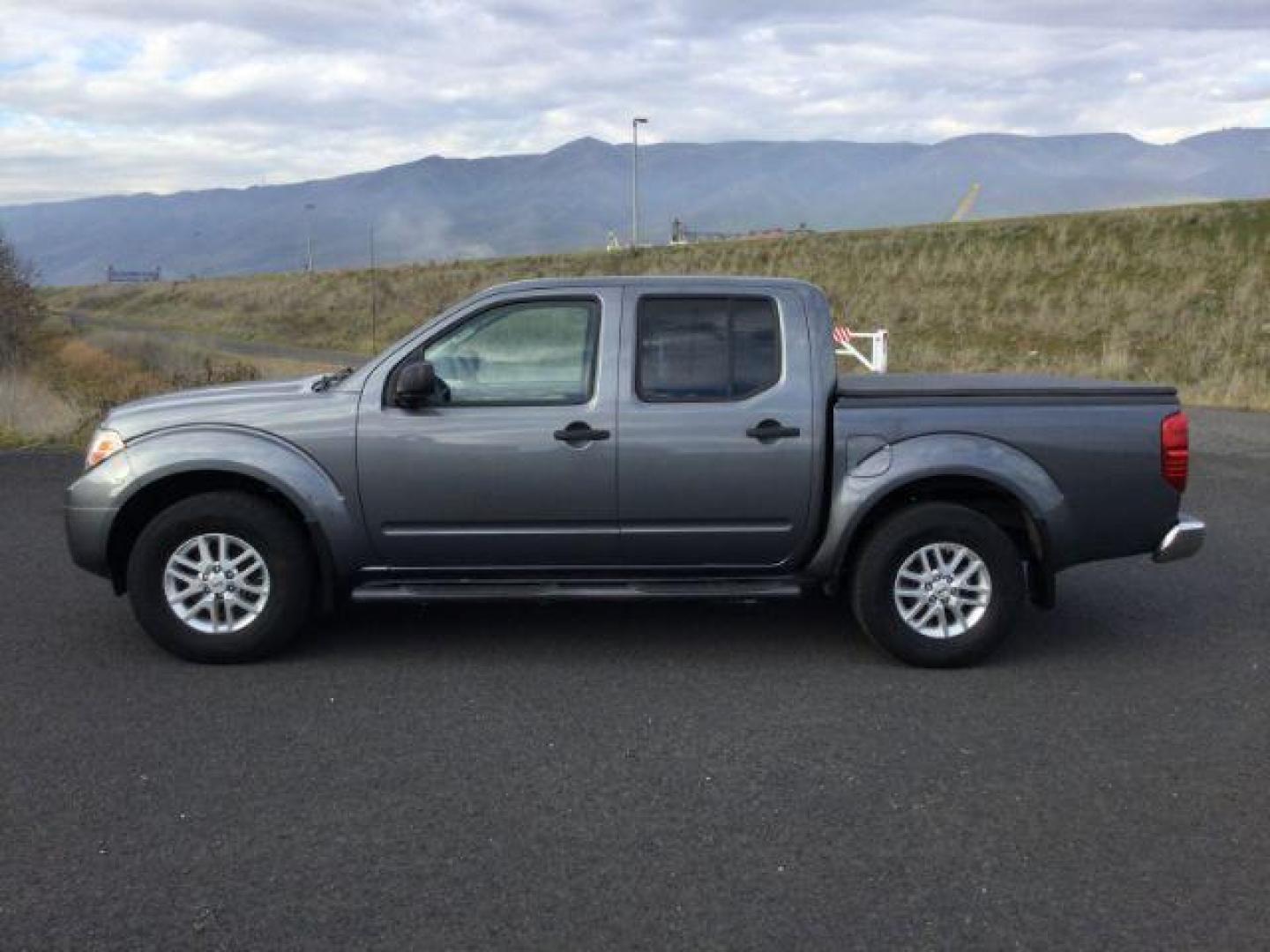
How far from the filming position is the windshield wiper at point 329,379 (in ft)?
20.9

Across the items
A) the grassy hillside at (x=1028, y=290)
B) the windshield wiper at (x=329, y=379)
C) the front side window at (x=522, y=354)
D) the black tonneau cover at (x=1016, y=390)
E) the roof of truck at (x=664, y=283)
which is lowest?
the grassy hillside at (x=1028, y=290)

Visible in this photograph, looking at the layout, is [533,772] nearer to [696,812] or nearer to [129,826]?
[696,812]

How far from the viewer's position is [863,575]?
237 inches

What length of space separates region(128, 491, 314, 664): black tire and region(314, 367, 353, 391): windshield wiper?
0.66 meters

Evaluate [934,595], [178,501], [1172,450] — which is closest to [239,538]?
[178,501]

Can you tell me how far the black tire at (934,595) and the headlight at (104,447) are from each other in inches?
137

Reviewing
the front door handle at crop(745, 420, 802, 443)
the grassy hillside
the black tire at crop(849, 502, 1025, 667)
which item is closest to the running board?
the black tire at crop(849, 502, 1025, 667)

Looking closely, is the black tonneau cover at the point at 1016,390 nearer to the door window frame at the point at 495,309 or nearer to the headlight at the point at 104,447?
the door window frame at the point at 495,309

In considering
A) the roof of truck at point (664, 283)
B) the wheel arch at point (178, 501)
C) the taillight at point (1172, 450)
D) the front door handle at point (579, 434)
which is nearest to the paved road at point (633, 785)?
the wheel arch at point (178, 501)

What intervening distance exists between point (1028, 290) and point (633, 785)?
3371 centimetres

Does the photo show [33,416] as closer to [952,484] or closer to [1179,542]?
[952,484]

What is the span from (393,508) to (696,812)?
2334mm

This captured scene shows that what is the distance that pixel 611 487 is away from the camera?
6.03 meters

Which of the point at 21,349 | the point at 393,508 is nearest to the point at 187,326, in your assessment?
the point at 21,349
